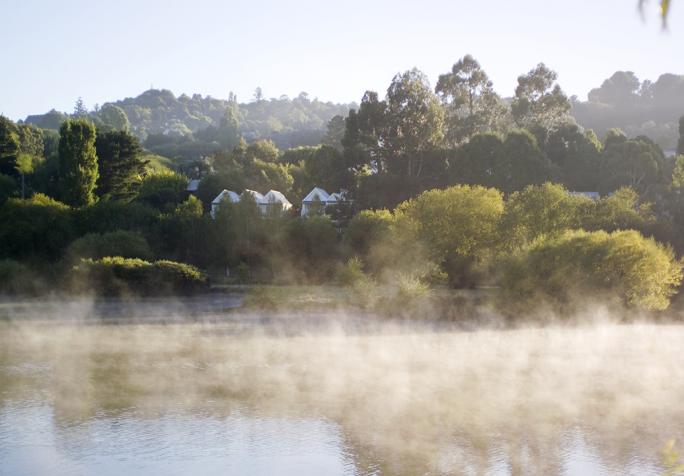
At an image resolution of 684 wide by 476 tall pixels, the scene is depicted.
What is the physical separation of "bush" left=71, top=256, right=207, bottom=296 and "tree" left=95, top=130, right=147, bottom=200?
979 inches

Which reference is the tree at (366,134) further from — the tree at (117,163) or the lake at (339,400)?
the lake at (339,400)

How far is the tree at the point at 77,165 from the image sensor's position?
68062mm

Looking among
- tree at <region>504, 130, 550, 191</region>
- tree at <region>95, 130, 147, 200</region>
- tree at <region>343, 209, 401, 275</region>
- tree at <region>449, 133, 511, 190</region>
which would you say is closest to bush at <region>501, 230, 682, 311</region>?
tree at <region>343, 209, 401, 275</region>

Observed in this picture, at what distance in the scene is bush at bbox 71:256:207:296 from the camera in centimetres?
5012

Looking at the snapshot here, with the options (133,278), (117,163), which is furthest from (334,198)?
(133,278)

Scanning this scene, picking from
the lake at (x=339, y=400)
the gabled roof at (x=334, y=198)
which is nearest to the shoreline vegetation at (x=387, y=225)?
the gabled roof at (x=334, y=198)

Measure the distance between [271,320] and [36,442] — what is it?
22.6 m

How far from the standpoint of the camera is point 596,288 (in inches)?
1544

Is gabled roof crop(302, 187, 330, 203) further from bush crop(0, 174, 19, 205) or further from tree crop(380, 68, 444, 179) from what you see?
bush crop(0, 174, 19, 205)

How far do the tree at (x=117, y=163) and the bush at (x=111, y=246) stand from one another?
19677 mm

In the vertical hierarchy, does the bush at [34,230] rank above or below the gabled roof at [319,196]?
below

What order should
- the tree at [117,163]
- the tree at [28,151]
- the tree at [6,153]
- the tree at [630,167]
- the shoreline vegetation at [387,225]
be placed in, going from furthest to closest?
the tree at [28,151] → the tree at [6,153] → the tree at [630,167] → the tree at [117,163] → the shoreline vegetation at [387,225]

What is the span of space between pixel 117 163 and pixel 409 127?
27.3 metres

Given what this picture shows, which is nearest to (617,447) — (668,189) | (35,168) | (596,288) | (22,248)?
(596,288)
